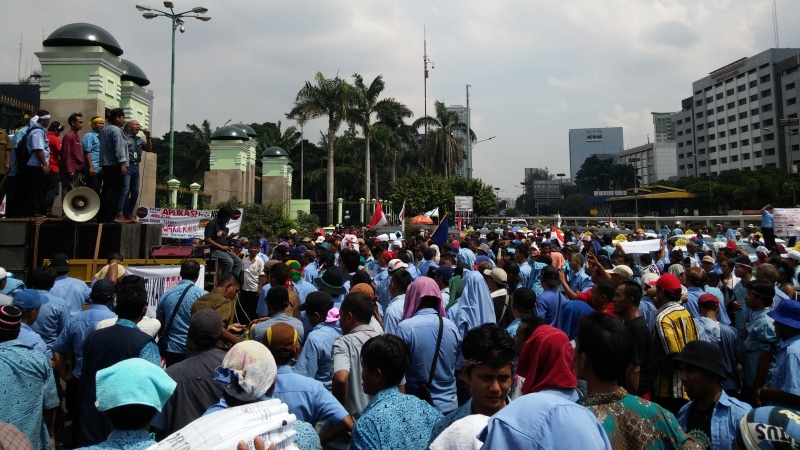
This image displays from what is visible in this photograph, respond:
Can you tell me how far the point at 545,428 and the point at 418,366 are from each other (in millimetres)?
2284

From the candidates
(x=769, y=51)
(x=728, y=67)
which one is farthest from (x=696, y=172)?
(x=769, y=51)

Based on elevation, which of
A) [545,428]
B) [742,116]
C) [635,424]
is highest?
[742,116]

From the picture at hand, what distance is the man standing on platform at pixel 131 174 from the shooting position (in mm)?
8844

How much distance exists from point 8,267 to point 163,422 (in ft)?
20.2

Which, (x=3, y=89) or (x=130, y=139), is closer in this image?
(x=130, y=139)

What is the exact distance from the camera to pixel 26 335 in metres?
4.21

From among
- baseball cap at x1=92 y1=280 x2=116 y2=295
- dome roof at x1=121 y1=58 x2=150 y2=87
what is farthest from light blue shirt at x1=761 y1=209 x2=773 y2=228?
dome roof at x1=121 y1=58 x2=150 y2=87

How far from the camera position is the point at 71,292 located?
6121mm

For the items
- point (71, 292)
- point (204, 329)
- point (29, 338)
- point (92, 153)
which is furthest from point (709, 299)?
point (92, 153)

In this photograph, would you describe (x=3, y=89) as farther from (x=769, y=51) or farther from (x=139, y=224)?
(x=769, y=51)

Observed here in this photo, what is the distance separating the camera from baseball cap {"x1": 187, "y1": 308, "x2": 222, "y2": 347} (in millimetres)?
3814

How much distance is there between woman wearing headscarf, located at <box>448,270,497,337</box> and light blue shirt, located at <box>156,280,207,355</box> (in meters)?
2.52

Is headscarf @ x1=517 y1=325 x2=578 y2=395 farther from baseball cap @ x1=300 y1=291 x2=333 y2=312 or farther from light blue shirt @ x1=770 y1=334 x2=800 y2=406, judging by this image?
baseball cap @ x1=300 y1=291 x2=333 y2=312

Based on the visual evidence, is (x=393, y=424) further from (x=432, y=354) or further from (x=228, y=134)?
(x=228, y=134)
